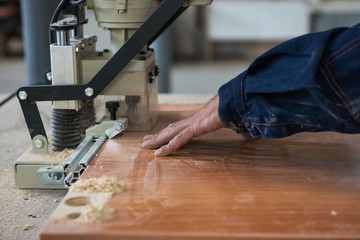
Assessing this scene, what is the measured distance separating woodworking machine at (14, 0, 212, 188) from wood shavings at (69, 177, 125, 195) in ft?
0.50

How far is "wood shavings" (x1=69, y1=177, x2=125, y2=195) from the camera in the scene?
1131 mm

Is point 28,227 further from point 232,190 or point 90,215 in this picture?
point 232,190

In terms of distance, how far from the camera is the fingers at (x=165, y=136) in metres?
1.39

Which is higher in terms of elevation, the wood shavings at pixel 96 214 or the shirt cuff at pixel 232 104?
the shirt cuff at pixel 232 104

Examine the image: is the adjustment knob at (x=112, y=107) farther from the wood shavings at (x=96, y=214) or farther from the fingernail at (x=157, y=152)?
the wood shavings at (x=96, y=214)

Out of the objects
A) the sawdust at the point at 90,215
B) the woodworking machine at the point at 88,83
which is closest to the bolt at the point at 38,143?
the woodworking machine at the point at 88,83

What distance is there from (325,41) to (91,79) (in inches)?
A: 24.9

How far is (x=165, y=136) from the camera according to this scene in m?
1.40

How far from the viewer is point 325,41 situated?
1.12m

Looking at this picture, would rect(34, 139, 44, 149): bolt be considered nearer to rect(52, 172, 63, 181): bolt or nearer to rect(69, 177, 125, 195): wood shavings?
rect(52, 172, 63, 181): bolt

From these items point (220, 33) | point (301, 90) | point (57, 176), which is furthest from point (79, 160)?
point (220, 33)

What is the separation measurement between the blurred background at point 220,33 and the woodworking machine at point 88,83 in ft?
13.2

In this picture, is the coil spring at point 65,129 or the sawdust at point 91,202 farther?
the coil spring at point 65,129

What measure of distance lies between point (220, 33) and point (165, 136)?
18.1ft
